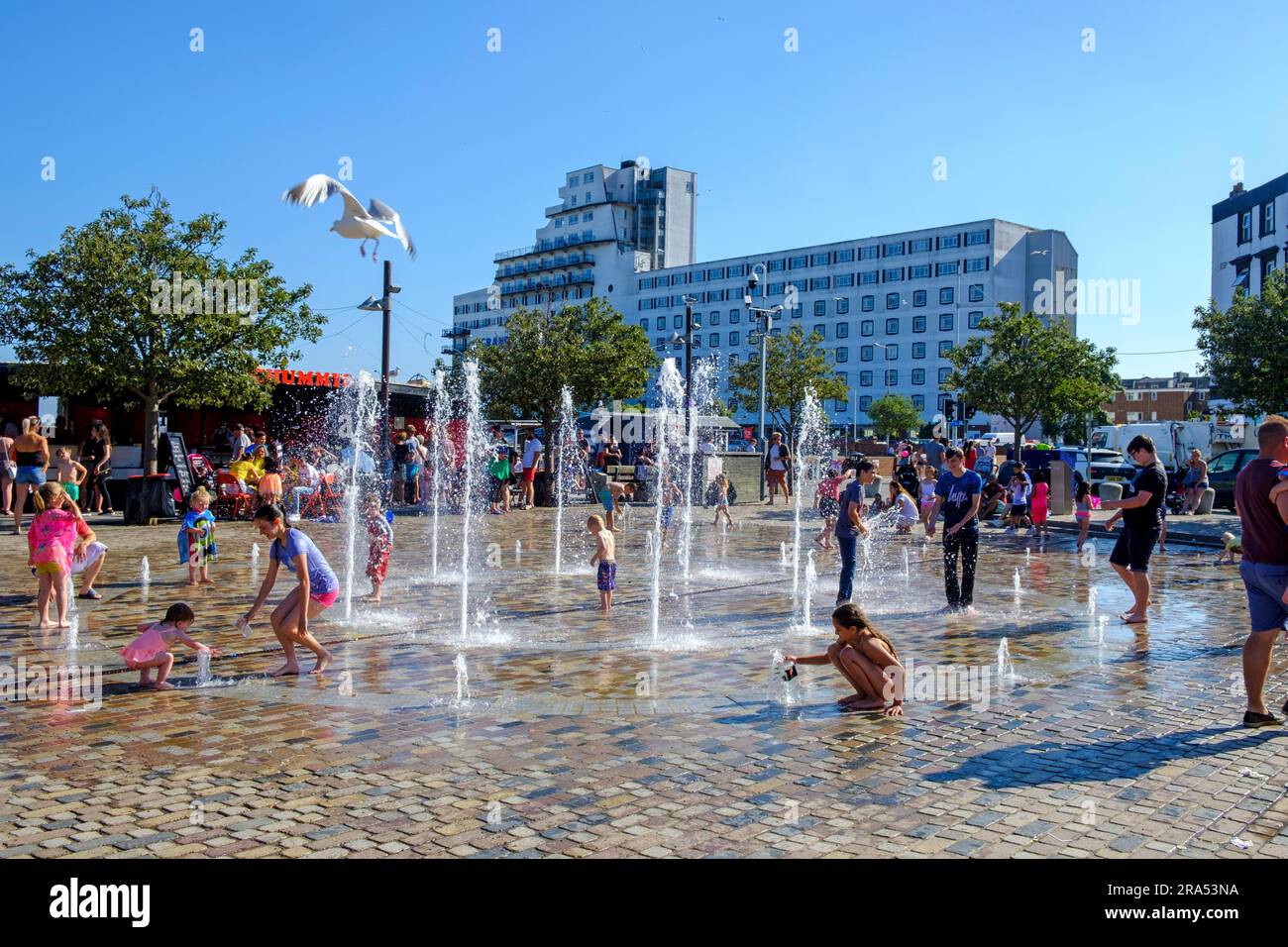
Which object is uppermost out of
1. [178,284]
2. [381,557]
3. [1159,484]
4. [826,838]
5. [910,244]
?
[910,244]

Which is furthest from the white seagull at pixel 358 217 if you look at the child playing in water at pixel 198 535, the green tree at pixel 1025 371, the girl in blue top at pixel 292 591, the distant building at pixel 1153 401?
the distant building at pixel 1153 401

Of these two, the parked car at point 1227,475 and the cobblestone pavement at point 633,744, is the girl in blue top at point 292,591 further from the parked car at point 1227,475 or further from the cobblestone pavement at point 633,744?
the parked car at point 1227,475

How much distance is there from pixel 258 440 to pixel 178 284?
11.6 feet

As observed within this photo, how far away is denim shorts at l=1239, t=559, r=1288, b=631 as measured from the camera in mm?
6297

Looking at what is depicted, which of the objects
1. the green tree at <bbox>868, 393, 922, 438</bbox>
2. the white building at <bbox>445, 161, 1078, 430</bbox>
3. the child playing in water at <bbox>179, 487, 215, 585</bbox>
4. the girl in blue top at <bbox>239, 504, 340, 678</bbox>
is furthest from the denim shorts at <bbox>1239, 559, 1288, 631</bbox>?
the green tree at <bbox>868, 393, 922, 438</bbox>

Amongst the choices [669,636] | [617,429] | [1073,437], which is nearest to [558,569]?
[669,636]

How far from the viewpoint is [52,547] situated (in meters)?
9.05

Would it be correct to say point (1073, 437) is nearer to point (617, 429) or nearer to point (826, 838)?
point (617, 429)

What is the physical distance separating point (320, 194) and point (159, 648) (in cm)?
937

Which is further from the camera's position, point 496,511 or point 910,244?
point 910,244

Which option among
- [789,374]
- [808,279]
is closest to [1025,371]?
[789,374]

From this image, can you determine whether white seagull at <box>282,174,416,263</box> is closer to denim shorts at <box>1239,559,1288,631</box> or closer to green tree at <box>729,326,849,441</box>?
denim shorts at <box>1239,559,1288,631</box>

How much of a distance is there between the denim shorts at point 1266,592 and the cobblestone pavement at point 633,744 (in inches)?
25.6
